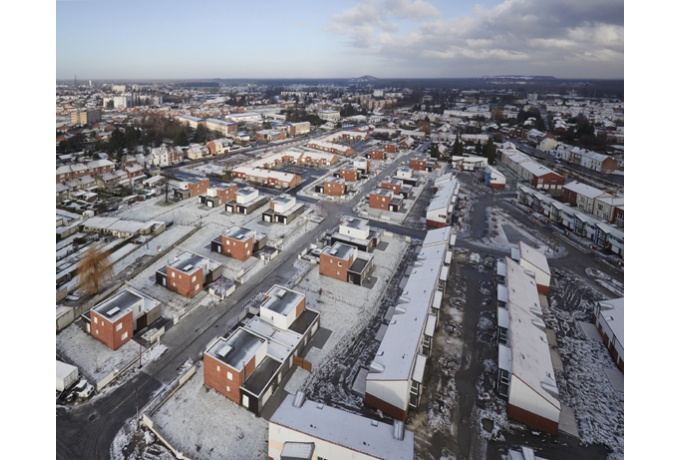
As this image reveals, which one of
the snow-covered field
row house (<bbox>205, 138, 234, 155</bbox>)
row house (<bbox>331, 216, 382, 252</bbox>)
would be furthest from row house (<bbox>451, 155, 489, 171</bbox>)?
row house (<bbox>205, 138, 234, 155</bbox>)

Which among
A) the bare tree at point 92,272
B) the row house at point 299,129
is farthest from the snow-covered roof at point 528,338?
the row house at point 299,129

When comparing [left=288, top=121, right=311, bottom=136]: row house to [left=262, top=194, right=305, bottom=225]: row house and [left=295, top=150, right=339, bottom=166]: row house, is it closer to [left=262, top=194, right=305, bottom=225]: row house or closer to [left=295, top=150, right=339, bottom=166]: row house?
[left=295, top=150, right=339, bottom=166]: row house

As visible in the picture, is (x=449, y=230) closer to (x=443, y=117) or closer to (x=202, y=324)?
(x=202, y=324)

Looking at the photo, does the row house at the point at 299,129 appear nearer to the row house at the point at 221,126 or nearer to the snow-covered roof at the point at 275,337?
the row house at the point at 221,126

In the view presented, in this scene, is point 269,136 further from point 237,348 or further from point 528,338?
point 528,338

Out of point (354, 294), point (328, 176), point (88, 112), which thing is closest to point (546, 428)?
point (354, 294)

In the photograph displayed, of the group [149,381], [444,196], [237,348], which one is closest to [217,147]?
[444,196]
